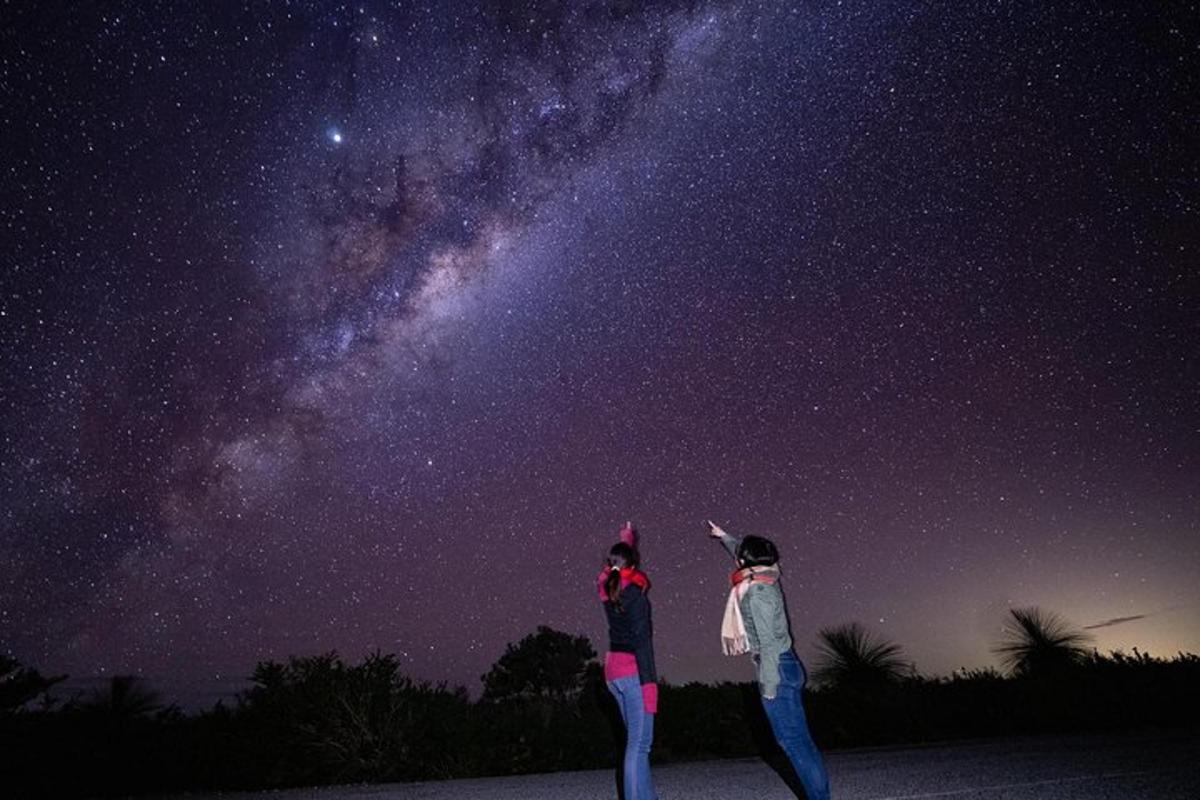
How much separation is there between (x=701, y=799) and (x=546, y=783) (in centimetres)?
261

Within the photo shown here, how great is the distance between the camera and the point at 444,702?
1088 centimetres

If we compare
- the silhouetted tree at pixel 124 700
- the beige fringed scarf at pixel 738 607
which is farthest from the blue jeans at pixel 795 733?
the silhouetted tree at pixel 124 700

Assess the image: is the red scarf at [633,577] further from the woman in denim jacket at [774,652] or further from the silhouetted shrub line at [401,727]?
the silhouetted shrub line at [401,727]

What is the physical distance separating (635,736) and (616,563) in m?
1.10

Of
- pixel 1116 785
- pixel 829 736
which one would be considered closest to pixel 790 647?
pixel 1116 785

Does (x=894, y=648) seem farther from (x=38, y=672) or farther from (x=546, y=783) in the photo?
(x=38, y=672)

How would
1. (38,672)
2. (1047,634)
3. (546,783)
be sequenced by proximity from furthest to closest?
(1047,634) → (38,672) → (546,783)

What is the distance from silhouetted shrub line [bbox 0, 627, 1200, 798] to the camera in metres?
9.30

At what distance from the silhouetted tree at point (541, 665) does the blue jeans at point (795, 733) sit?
31767 mm

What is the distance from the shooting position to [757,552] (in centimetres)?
468

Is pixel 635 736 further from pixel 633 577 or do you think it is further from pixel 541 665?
pixel 541 665

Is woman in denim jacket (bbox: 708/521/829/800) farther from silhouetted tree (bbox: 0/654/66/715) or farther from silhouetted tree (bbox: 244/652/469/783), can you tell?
silhouetted tree (bbox: 0/654/66/715)

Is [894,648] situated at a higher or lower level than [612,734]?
higher

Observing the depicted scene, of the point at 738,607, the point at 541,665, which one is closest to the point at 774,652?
the point at 738,607
